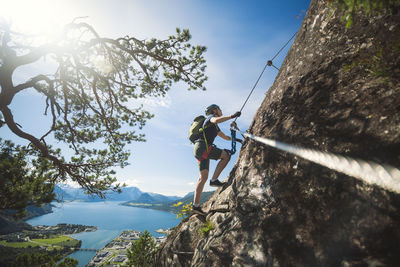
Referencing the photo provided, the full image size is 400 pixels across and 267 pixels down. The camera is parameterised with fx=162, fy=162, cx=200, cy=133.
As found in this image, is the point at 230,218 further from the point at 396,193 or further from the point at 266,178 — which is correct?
the point at 396,193

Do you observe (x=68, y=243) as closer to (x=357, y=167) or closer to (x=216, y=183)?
(x=216, y=183)

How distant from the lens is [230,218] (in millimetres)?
3412

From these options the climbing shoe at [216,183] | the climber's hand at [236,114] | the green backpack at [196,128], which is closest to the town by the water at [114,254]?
the climbing shoe at [216,183]

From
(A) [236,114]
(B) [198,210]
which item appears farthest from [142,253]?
(A) [236,114]

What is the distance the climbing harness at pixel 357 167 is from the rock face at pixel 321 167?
74 mm

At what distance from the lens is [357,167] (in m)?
2.09

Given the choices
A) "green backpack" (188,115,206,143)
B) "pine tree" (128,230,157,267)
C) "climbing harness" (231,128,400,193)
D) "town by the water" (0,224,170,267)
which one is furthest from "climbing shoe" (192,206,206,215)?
"town by the water" (0,224,170,267)

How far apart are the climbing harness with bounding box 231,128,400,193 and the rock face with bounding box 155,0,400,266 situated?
74 mm

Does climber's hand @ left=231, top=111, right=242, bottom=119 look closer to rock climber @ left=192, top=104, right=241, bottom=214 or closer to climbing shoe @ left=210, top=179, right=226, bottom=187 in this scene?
rock climber @ left=192, top=104, right=241, bottom=214

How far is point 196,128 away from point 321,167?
3.26 metres

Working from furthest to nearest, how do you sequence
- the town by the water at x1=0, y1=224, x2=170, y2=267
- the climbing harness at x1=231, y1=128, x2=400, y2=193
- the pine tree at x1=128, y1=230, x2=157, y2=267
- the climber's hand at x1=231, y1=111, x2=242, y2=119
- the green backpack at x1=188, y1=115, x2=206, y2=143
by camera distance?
the town by the water at x1=0, y1=224, x2=170, y2=267 → the pine tree at x1=128, y1=230, x2=157, y2=267 → the green backpack at x1=188, y1=115, x2=206, y2=143 → the climber's hand at x1=231, y1=111, x2=242, y2=119 → the climbing harness at x1=231, y1=128, x2=400, y2=193

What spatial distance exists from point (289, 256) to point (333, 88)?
265 centimetres

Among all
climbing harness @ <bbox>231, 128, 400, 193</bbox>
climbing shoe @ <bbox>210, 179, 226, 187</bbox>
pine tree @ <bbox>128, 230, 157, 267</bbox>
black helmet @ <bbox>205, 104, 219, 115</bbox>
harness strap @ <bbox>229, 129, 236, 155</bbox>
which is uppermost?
black helmet @ <bbox>205, 104, 219, 115</bbox>

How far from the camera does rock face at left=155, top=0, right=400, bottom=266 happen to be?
1.78 metres
